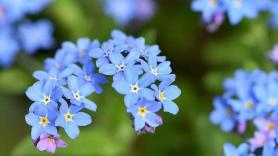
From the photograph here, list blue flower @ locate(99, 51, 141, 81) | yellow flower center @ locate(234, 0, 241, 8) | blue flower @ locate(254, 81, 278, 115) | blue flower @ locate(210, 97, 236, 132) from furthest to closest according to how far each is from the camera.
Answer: yellow flower center @ locate(234, 0, 241, 8)
blue flower @ locate(210, 97, 236, 132)
blue flower @ locate(254, 81, 278, 115)
blue flower @ locate(99, 51, 141, 81)

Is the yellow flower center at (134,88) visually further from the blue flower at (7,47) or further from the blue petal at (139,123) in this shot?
the blue flower at (7,47)

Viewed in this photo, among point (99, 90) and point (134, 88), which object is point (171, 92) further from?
point (99, 90)

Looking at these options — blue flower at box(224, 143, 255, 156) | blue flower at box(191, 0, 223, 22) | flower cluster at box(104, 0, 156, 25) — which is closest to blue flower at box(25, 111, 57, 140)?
blue flower at box(224, 143, 255, 156)

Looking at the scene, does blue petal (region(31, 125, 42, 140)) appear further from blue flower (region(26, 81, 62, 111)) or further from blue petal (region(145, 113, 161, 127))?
blue petal (region(145, 113, 161, 127))

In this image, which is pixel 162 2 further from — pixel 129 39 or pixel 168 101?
pixel 168 101

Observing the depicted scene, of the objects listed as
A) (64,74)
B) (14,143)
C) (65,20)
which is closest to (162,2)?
(65,20)

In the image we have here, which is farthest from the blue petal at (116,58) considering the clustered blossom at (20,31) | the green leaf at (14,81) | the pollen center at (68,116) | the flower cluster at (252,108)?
the green leaf at (14,81)

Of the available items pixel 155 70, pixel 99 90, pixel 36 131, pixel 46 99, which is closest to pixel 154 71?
pixel 155 70
